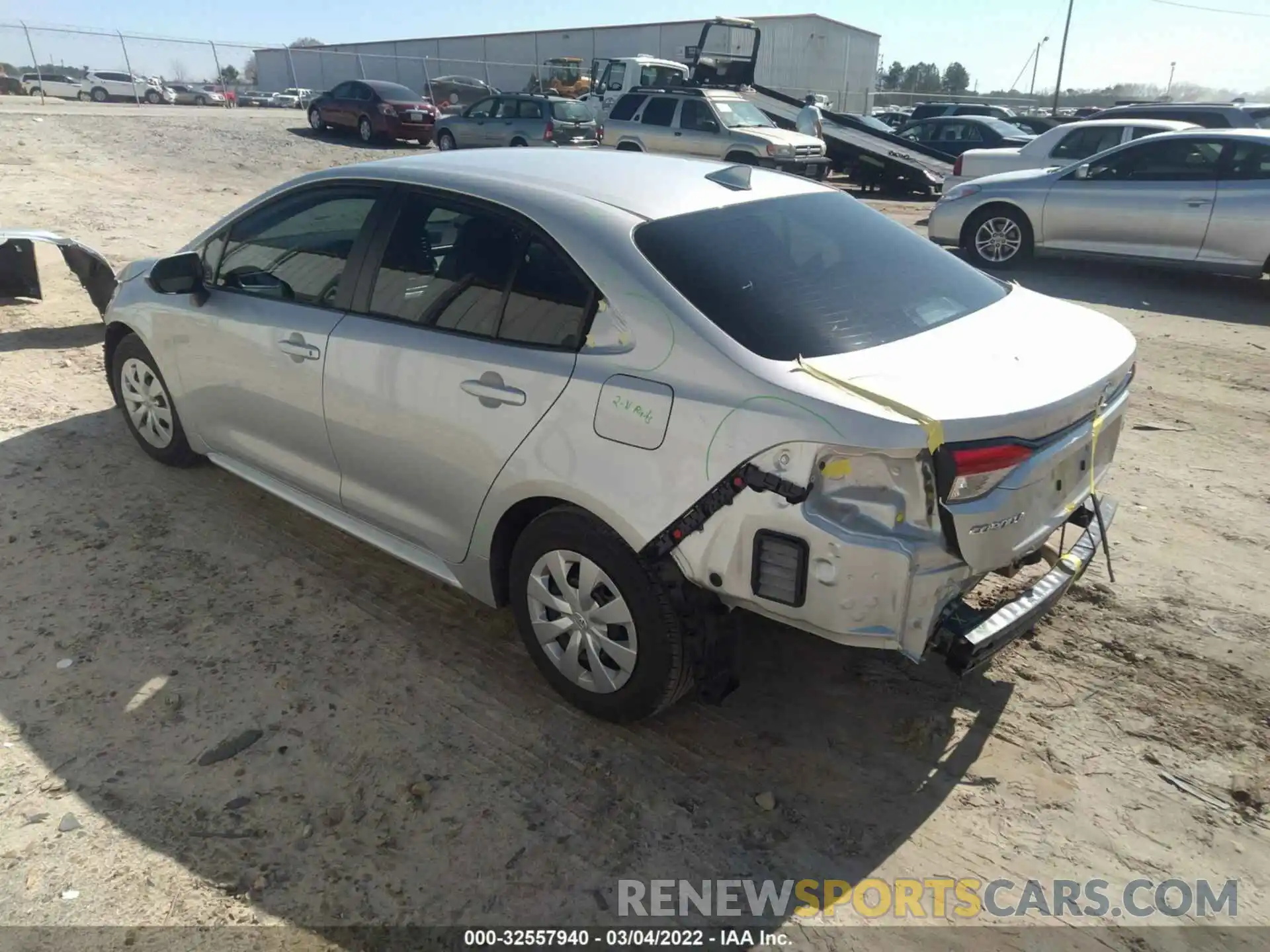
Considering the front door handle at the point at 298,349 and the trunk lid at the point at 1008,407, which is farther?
the front door handle at the point at 298,349

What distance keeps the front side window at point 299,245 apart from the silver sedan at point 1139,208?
344 inches

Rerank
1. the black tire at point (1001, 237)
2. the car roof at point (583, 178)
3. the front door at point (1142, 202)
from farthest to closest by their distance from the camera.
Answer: the black tire at point (1001, 237) → the front door at point (1142, 202) → the car roof at point (583, 178)

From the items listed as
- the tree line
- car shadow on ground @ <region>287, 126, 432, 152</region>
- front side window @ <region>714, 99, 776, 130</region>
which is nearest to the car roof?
front side window @ <region>714, 99, 776, 130</region>

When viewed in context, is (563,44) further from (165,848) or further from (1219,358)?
(165,848)

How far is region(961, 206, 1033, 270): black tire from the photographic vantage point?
10469 millimetres

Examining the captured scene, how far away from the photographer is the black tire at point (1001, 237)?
34.3 ft

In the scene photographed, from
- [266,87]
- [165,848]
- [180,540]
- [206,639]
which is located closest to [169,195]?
[180,540]

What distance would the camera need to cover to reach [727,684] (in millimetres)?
2975

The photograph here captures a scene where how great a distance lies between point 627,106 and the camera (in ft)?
60.2

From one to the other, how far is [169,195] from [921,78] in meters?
93.5

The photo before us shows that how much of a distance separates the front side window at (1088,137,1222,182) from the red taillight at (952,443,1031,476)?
869 cm

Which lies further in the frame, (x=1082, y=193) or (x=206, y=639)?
(x=1082, y=193)

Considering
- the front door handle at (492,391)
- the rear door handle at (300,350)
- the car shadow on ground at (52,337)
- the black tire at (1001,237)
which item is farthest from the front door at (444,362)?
the black tire at (1001,237)

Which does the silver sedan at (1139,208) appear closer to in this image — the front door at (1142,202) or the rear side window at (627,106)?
the front door at (1142,202)
